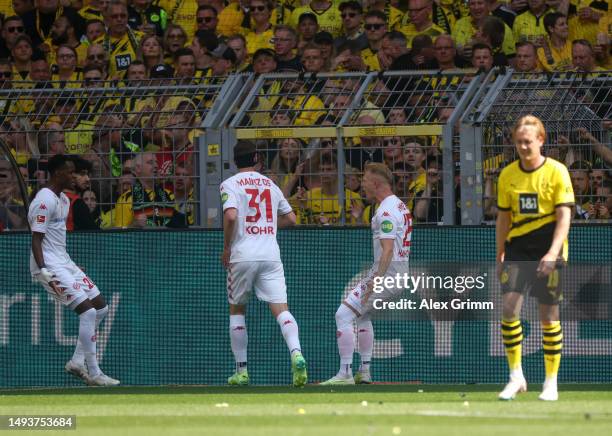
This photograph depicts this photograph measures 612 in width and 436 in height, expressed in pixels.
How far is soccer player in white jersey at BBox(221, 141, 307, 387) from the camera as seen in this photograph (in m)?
12.8

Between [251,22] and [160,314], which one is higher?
[251,22]

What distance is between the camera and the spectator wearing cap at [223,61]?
17516 millimetres

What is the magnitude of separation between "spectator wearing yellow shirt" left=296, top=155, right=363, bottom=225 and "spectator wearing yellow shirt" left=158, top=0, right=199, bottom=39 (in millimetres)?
5589

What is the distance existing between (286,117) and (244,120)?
20.8 inches

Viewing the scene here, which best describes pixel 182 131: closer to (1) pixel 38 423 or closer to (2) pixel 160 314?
(2) pixel 160 314

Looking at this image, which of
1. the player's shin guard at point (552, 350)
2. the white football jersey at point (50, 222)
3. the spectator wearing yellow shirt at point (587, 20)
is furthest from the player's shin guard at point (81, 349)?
the spectator wearing yellow shirt at point (587, 20)

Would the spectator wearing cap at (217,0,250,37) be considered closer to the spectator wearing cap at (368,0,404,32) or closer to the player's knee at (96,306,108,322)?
the spectator wearing cap at (368,0,404,32)

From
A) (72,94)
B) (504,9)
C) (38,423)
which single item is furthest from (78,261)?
(504,9)

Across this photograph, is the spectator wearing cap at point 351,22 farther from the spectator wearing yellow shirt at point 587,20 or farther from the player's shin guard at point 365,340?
the player's shin guard at point 365,340

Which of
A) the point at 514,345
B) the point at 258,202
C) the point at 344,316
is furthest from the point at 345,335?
the point at 514,345

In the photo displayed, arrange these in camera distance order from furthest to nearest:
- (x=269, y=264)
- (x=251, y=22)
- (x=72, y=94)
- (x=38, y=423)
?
(x=251, y=22)
(x=72, y=94)
(x=269, y=264)
(x=38, y=423)

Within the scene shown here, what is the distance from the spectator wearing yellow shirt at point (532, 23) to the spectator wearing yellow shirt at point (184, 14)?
4.45m

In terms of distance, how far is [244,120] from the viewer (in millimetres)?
14430

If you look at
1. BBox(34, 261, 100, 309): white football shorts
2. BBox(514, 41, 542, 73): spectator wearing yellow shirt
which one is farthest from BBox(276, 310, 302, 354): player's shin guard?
BBox(514, 41, 542, 73): spectator wearing yellow shirt
